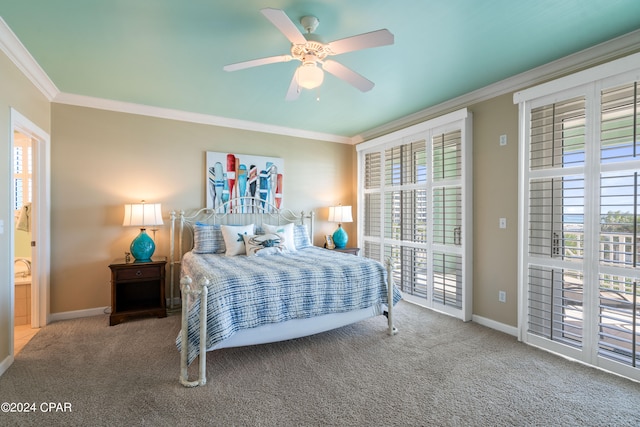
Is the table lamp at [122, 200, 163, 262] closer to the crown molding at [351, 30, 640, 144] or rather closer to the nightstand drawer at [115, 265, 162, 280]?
the nightstand drawer at [115, 265, 162, 280]

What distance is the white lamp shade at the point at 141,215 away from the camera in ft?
11.9

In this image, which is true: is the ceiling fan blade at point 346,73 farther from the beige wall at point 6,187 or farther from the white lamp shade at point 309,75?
the beige wall at point 6,187

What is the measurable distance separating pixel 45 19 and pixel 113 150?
6.24ft

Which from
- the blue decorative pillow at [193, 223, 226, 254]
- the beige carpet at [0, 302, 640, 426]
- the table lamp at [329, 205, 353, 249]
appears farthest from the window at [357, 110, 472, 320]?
the blue decorative pillow at [193, 223, 226, 254]

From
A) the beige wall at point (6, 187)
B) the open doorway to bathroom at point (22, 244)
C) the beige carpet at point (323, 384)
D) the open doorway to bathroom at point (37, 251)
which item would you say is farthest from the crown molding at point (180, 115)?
the beige carpet at point (323, 384)

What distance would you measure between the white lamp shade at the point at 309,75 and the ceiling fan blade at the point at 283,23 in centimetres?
19

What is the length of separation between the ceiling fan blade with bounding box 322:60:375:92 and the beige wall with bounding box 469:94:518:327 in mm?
1747

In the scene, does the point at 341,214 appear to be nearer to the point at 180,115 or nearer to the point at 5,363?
the point at 180,115

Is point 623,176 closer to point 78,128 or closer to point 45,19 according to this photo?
point 45,19

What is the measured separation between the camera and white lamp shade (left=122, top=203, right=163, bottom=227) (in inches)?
143

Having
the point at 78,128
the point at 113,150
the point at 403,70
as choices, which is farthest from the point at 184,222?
the point at 403,70

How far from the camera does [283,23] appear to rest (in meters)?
1.84

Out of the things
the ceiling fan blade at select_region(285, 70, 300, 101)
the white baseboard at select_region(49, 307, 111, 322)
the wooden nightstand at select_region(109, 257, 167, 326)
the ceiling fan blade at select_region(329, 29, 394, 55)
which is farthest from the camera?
the white baseboard at select_region(49, 307, 111, 322)

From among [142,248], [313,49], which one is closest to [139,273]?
[142,248]
